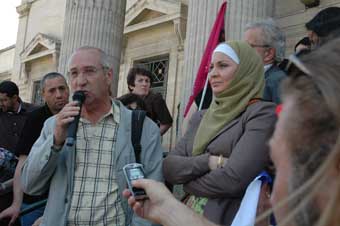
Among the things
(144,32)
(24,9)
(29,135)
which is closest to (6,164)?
(29,135)

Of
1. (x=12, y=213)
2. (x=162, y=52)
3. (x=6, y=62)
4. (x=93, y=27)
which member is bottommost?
(x=12, y=213)

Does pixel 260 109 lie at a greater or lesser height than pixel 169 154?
greater

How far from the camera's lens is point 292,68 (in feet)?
3.72

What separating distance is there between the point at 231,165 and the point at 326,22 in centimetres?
134

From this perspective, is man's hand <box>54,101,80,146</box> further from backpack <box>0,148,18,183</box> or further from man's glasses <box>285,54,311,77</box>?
man's glasses <box>285,54,311,77</box>

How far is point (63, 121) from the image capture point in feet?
9.89

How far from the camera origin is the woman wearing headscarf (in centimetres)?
270

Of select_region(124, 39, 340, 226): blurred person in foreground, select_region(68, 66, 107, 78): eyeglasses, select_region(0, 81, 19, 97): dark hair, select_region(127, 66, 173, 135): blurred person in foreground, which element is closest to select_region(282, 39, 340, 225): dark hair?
select_region(124, 39, 340, 226): blurred person in foreground

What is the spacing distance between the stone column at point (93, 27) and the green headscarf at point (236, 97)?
20.7ft

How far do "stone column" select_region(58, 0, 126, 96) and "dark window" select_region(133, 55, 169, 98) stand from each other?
193cm

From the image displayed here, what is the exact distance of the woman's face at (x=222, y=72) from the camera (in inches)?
120

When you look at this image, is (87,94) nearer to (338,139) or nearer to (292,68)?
(292,68)

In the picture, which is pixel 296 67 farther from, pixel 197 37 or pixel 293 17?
pixel 293 17

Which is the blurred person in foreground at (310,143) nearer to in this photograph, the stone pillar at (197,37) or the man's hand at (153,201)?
the man's hand at (153,201)
